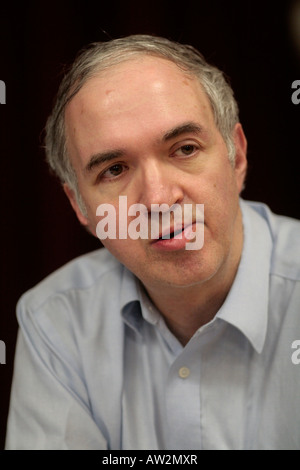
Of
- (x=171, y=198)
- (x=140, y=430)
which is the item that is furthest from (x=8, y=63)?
(x=140, y=430)

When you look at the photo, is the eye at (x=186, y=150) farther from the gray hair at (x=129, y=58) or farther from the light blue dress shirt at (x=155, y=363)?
the light blue dress shirt at (x=155, y=363)

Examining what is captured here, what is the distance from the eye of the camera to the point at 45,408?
1.26 metres

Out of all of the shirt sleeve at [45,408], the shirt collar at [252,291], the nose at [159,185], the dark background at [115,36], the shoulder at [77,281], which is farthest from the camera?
the dark background at [115,36]

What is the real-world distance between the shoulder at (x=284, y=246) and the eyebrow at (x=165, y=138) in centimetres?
33

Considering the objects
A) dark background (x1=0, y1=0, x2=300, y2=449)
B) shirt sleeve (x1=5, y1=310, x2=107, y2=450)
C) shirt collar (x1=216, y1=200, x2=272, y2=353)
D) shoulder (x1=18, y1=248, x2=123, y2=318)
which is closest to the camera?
shirt collar (x1=216, y1=200, x2=272, y2=353)

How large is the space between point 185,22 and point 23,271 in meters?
0.93

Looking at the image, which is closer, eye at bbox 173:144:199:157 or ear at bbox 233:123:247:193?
eye at bbox 173:144:199:157

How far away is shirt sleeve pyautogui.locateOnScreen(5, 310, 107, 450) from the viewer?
1.24m

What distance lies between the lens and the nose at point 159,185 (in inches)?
40.0
